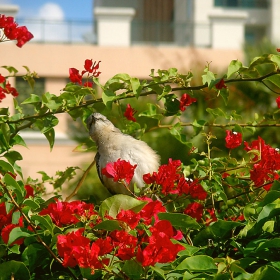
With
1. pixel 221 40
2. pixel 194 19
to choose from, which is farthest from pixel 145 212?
pixel 194 19

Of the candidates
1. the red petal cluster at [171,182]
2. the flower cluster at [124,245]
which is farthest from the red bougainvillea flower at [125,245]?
the red petal cluster at [171,182]

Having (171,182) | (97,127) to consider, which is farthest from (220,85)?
(97,127)

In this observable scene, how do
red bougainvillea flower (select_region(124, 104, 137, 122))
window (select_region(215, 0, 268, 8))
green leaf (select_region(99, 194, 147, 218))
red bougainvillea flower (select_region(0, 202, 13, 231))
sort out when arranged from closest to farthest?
green leaf (select_region(99, 194, 147, 218)) < red bougainvillea flower (select_region(0, 202, 13, 231)) < red bougainvillea flower (select_region(124, 104, 137, 122)) < window (select_region(215, 0, 268, 8))

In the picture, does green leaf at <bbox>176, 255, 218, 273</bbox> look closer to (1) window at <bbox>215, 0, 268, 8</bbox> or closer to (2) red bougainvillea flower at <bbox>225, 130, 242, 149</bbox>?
(2) red bougainvillea flower at <bbox>225, 130, 242, 149</bbox>

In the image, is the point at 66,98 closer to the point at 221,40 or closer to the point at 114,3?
the point at 221,40

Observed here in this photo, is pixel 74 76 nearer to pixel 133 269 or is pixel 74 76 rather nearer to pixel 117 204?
pixel 117 204

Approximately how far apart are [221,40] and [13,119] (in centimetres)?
1445

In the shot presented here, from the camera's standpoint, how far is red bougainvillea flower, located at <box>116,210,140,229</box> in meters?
1.35

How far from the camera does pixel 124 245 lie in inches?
51.7

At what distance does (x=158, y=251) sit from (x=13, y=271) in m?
0.38

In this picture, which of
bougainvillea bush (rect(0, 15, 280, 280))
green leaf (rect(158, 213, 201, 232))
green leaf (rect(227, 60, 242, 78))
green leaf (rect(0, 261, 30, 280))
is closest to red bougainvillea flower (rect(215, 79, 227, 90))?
bougainvillea bush (rect(0, 15, 280, 280))

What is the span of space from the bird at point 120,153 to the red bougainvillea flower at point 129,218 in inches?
49.1

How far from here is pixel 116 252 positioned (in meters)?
1.37

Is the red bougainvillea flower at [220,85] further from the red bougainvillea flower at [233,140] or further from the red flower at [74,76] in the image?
the red flower at [74,76]
